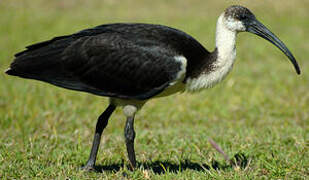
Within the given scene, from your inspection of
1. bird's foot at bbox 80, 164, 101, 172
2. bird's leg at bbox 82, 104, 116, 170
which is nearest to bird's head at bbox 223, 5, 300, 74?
bird's leg at bbox 82, 104, 116, 170

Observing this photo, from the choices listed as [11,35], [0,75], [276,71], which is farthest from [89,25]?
[276,71]

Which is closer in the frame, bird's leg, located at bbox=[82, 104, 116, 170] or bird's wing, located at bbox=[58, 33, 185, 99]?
bird's wing, located at bbox=[58, 33, 185, 99]

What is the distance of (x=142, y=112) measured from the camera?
25.8 feet

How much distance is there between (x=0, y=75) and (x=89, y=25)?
619 centimetres

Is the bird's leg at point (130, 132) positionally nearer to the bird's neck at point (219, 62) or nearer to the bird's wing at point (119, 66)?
the bird's wing at point (119, 66)

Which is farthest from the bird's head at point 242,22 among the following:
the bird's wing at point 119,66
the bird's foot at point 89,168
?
the bird's foot at point 89,168

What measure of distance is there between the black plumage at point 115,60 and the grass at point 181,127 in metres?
0.84

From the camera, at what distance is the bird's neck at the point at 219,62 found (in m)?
4.79

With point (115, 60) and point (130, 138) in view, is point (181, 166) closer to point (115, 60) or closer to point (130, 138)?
point (130, 138)

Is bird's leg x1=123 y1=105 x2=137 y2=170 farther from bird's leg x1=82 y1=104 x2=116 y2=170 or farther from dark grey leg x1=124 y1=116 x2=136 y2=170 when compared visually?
bird's leg x1=82 y1=104 x2=116 y2=170

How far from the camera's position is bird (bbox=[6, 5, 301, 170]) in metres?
4.78

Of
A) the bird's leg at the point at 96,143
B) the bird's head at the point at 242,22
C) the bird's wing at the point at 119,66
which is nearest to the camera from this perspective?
the bird's wing at the point at 119,66

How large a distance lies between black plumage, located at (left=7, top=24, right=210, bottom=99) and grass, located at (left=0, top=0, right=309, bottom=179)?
838 millimetres

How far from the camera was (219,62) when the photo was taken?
479cm
